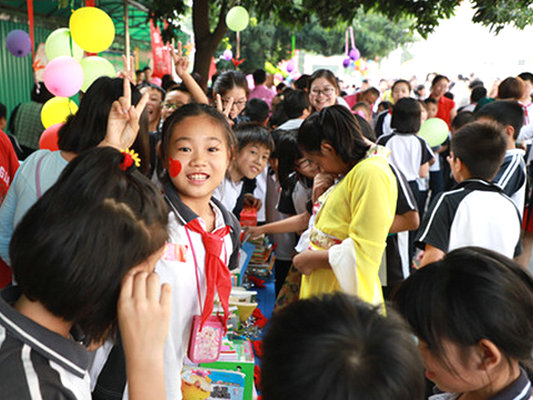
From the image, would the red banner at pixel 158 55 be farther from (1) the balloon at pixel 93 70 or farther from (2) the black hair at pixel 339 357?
(2) the black hair at pixel 339 357

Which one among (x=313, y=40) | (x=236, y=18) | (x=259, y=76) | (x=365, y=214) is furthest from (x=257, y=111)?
(x=313, y=40)

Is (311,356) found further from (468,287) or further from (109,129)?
(109,129)

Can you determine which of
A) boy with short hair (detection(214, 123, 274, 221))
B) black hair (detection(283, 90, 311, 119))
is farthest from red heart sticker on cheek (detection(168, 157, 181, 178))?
black hair (detection(283, 90, 311, 119))

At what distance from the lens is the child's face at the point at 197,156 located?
155 cm

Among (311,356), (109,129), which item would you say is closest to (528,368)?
(311,356)

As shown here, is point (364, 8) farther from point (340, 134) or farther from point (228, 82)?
point (340, 134)

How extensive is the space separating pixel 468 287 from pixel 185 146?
0.96 m

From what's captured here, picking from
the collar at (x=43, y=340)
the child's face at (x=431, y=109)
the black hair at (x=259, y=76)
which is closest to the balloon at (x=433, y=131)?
the child's face at (x=431, y=109)

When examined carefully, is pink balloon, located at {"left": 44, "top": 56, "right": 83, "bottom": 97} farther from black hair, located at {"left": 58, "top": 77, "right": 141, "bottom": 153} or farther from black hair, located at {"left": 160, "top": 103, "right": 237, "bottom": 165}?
black hair, located at {"left": 160, "top": 103, "right": 237, "bottom": 165}

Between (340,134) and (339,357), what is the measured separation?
1234mm

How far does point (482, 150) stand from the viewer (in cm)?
211

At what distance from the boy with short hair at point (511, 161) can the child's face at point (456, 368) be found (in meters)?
2.15

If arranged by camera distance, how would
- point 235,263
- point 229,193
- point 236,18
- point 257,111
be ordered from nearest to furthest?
point 235,263, point 229,193, point 257,111, point 236,18

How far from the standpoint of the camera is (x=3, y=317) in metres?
0.82
